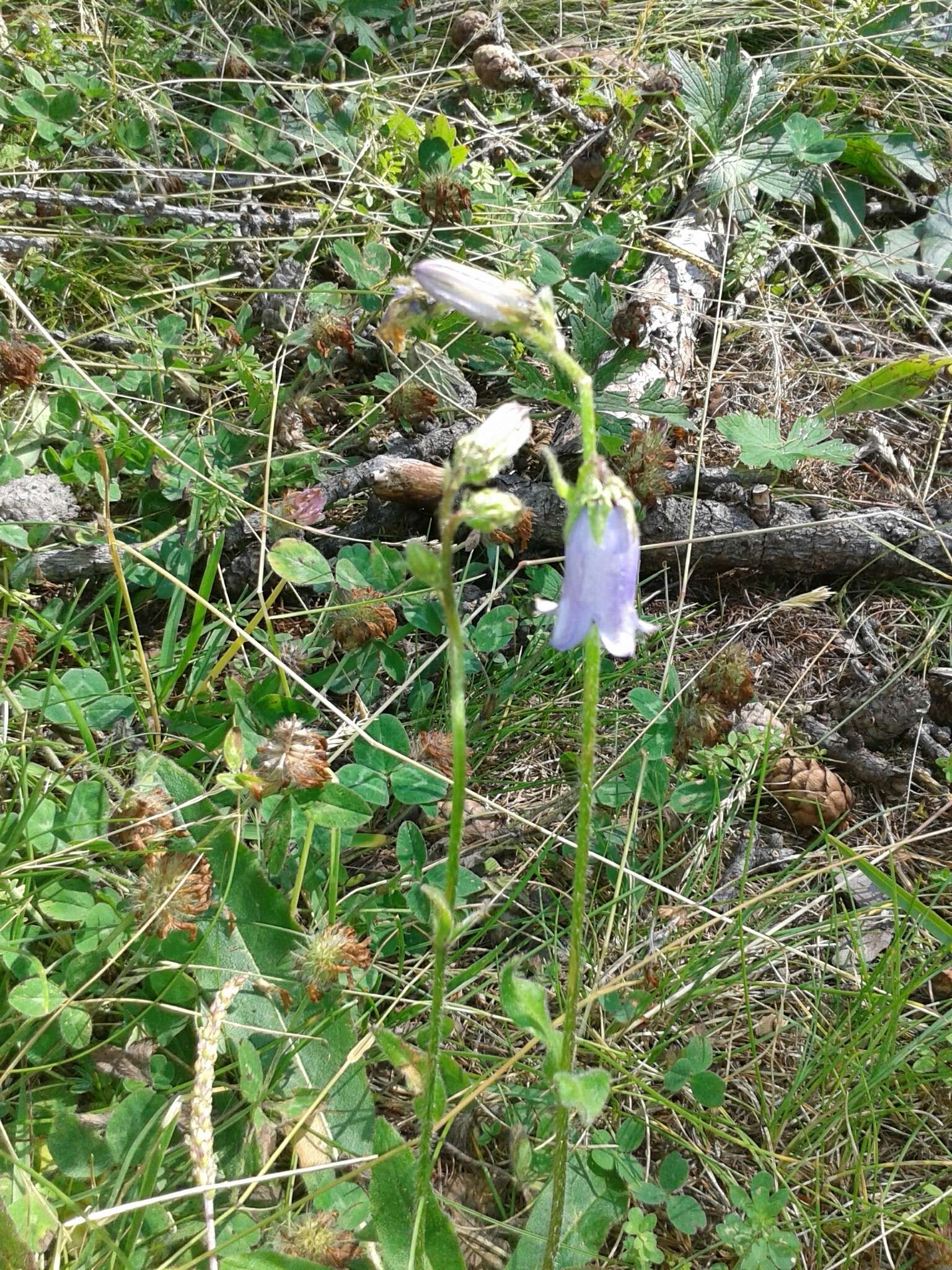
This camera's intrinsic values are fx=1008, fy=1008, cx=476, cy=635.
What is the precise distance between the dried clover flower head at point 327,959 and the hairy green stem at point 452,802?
1.31ft

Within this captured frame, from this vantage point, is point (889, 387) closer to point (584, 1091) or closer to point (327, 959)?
point (327, 959)

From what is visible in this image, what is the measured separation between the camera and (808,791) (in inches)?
87.4

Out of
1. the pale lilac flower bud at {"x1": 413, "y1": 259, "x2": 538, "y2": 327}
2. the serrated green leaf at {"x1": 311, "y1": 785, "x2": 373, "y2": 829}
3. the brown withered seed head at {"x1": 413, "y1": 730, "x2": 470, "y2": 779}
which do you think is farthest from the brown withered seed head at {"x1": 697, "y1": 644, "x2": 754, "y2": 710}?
the pale lilac flower bud at {"x1": 413, "y1": 259, "x2": 538, "y2": 327}

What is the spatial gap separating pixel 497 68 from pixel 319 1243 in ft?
11.3

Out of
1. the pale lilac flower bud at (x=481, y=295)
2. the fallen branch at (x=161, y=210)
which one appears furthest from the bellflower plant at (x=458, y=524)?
the fallen branch at (x=161, y=210)

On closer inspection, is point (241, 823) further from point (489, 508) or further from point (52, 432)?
point (52, 432)

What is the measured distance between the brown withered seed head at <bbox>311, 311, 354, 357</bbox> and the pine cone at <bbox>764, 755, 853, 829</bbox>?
1501 mm

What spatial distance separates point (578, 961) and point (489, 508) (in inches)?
22.7

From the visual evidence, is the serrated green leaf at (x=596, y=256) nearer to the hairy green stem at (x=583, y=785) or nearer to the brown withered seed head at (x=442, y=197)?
the brown withered seed head at (x=442, y=197)

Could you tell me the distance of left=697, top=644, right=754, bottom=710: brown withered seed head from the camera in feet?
7.18

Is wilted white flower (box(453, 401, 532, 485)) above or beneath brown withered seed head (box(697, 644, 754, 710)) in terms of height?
above

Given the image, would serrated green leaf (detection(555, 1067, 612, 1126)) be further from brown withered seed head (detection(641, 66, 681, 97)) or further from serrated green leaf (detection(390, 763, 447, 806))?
brown withered seed head (detection(641, 66, 681, 97))

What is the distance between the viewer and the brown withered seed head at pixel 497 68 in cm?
344

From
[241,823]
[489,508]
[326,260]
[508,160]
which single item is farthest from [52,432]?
[489,508]
